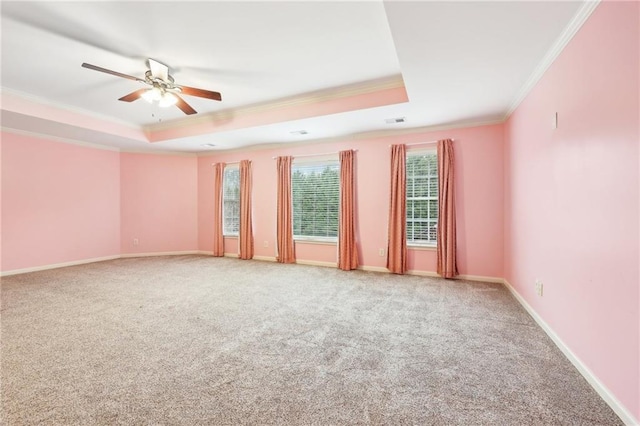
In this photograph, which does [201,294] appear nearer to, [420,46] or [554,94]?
[420,46]

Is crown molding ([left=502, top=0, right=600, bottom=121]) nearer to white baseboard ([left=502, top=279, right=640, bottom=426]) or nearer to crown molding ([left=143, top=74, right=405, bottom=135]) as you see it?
crown molding ([left=143, top=74, right=405, bottom=135])

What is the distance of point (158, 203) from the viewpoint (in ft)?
19.7

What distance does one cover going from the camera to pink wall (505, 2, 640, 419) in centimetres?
135

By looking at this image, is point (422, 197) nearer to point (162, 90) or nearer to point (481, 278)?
point (481, 278)

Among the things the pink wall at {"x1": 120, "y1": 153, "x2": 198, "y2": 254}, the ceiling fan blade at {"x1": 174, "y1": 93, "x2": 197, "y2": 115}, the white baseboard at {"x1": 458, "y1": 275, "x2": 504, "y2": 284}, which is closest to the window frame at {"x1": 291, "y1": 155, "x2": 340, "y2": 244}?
the white baseboard at {"x1": 458, "y1": 275, "x2": 504, "y2": 284}

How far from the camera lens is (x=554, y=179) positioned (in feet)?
7.14

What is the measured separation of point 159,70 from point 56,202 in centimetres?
393

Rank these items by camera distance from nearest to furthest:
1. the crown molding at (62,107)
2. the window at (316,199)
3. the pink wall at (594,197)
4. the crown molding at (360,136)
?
the pink wall at (594,197)
the crown molding at (62,107)
the crown molding at (360,136)
the window at (316,199)

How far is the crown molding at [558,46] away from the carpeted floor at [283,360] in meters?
2.31

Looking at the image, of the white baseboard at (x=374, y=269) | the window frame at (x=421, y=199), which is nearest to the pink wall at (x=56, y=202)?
the white baseboard at (x=374, y=269)

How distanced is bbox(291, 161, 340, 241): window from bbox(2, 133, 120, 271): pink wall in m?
3.93

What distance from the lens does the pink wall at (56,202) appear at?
4293 millimetres

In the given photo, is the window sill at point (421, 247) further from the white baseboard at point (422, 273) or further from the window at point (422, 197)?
the white baseboard at point (422, 273)

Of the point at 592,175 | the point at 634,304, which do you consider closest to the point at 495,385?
the point at 634,304
